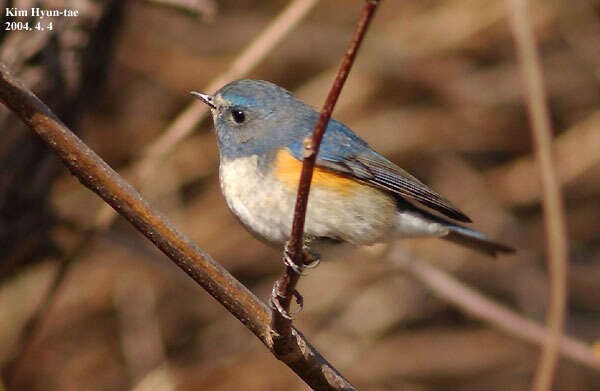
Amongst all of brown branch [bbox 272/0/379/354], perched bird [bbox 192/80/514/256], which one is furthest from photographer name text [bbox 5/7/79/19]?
brown branch [bbox 272/0/379/354]

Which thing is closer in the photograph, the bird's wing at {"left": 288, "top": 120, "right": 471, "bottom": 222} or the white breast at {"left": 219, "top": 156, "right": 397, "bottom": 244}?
the white breast at {"left": 219, "top": 156, "right": 397, "bottom": 244}

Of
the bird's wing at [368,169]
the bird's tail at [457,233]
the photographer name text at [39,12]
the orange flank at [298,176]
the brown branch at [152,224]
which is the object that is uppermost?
the bird's tail at [457,233]

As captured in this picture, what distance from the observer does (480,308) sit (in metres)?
3.09

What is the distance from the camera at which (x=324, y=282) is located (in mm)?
5055

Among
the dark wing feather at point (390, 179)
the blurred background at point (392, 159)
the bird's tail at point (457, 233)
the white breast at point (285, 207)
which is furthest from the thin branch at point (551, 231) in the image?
the blurred background at point (392, 159)

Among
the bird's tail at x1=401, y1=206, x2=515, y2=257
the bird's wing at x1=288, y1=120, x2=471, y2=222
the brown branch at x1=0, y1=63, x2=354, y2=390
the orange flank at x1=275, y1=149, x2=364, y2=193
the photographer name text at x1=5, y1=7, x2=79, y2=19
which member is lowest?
the brown branch at x1=0, y1=63, x2=354, y2=390

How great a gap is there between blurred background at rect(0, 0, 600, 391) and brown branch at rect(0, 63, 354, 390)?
283 cm

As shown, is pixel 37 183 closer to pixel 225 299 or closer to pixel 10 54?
pixel 10 54

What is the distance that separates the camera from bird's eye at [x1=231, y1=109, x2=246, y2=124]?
94.4 inches

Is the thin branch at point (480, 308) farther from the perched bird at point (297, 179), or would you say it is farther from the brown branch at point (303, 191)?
the brown branch at point (303, 191)

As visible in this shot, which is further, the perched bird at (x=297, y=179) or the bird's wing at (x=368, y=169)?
the bird's wing at (x=368, y=169)

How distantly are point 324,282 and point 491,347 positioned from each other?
4.13 ft

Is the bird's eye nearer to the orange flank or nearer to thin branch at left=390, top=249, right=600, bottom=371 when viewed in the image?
the orange flank

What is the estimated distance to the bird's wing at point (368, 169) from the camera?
226cm
